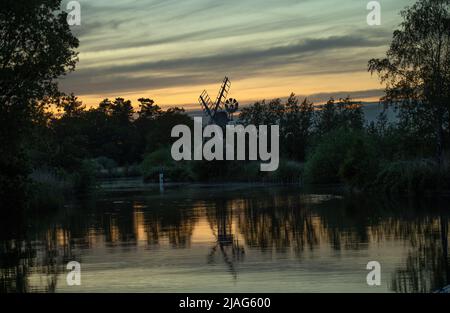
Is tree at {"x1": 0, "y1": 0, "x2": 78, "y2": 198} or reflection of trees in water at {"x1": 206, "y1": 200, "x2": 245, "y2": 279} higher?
tree at {"x1": 0, "y1": 0, "x2": 78, "y2": 198}

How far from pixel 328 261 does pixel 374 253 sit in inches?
63.2

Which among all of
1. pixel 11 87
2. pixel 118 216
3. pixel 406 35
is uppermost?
pixel 406 35

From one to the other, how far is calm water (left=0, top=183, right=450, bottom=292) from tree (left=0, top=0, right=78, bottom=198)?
3639 millimetres

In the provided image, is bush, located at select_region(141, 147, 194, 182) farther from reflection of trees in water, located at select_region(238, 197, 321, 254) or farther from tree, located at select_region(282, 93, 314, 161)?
reflection of trees in water, located at select_region(238, 197, 321, 254)

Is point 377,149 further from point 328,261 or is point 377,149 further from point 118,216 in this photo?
point 328,261

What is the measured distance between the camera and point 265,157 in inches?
3371

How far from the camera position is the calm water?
14.8m

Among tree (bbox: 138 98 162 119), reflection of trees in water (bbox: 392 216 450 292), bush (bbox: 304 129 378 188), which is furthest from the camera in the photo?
tree (bbox: 138 98 162 119)

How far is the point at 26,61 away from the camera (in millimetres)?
25078

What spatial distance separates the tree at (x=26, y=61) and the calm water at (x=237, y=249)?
3639mm

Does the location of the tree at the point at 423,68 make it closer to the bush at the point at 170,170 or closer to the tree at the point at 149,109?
the bush at the point at 170,170

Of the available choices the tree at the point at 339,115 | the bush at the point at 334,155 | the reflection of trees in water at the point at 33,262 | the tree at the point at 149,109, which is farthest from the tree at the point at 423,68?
the tree at the point at 149,109

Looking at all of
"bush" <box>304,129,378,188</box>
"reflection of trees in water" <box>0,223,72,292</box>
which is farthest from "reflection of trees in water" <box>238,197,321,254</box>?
"bush" <box>304,129,378,188</box>
